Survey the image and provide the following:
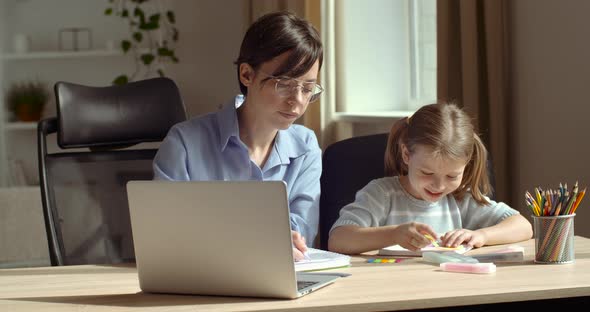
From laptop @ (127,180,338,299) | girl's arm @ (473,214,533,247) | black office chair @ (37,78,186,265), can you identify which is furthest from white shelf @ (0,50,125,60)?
laptop @ (127,180,338,299)

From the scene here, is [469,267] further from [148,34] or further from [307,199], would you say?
[148,34]

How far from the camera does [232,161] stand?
87.2 inches

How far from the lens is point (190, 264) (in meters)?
1.53

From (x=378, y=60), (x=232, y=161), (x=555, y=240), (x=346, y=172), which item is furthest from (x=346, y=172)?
(x=378, y=60)

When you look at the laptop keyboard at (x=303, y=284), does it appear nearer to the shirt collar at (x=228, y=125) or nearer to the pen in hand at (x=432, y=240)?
the pen in hand at (x=432, y=240)

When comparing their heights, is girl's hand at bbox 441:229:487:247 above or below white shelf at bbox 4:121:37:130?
below

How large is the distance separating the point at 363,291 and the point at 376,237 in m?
0.46

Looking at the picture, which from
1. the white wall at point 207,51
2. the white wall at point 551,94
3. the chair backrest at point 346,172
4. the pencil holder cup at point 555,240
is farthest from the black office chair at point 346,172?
the white wall at point 207,51

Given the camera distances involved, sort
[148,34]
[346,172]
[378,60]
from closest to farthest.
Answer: [346,172]
[378,60]
[148,34]

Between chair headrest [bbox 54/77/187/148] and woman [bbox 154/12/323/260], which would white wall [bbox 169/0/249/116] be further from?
woman [bbox 154/12/323/260]

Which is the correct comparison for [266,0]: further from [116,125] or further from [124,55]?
[116,125]

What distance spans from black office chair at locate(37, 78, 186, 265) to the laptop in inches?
35.0

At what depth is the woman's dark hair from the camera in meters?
2.08

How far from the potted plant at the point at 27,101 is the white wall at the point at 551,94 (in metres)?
3.03
